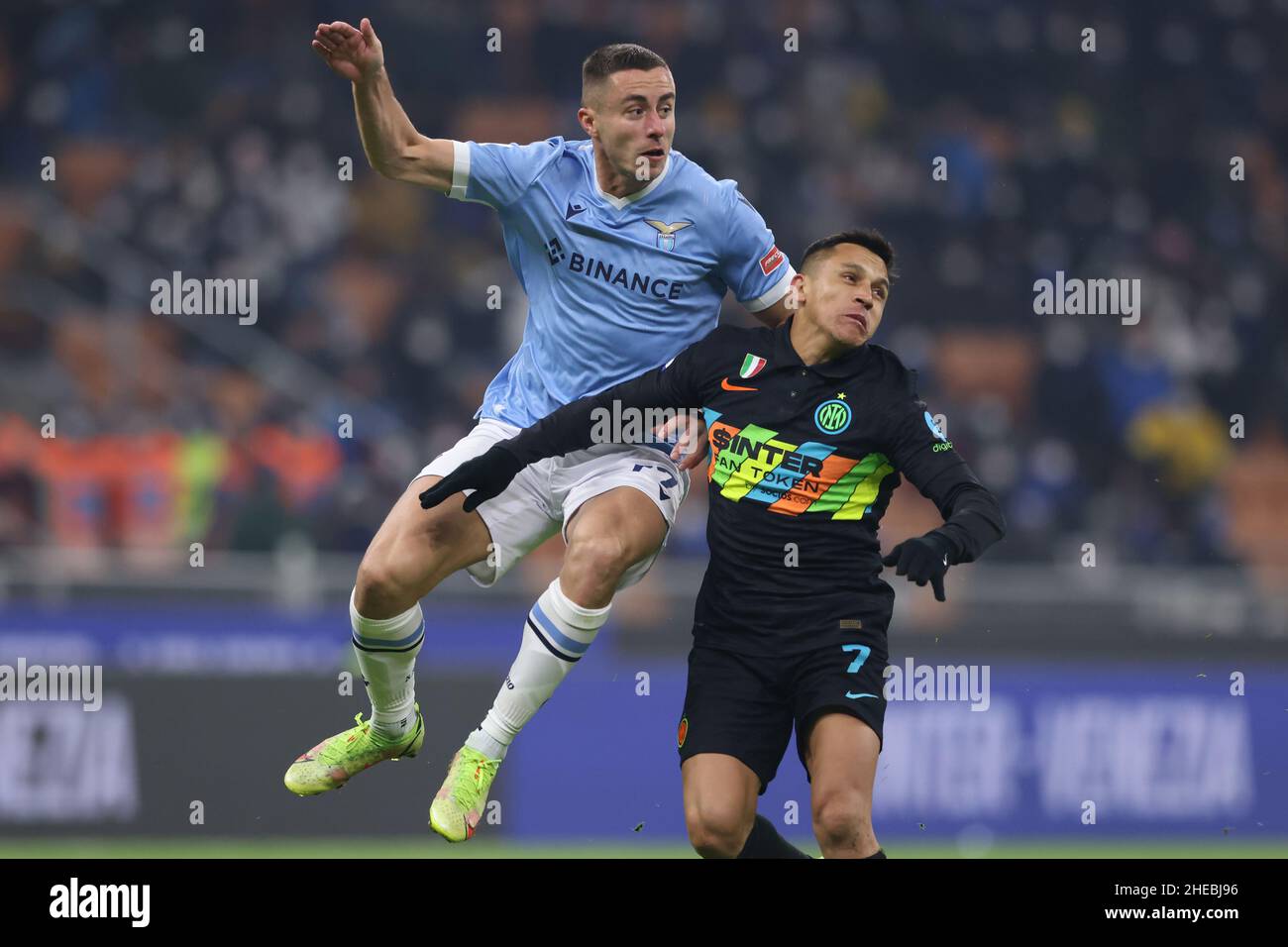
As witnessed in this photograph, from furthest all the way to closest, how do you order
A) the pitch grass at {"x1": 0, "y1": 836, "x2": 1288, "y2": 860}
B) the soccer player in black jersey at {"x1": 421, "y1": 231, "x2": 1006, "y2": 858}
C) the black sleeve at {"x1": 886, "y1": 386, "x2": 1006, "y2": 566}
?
the pitch grass at {"x1": 0, "y1": 836, "x2": 1288, "y2": 860}
the soccer player in black jersey at {"x1": 421, "y1": 231, "x2": 1006, "y2": 858}
the black sleeve at {"x1": 886, "y1": 386, "x2": 1006, "y2": 566}

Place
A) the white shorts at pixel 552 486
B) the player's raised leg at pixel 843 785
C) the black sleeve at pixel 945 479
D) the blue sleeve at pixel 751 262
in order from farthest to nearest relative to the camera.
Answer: the blue sleeve at pixel 751 262
the white shorts at pixel 552 486
the player's raised leg at pixel 843 785
the black sleeve at pixel 945 479

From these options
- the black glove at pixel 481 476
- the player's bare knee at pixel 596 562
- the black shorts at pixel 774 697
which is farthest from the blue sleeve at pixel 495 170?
the black shorts at pixel 774 697

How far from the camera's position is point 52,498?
491 inches

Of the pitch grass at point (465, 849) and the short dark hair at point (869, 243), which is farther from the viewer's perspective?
the pitch grass at point (465, 849)

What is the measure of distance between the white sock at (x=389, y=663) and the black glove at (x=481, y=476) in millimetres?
487

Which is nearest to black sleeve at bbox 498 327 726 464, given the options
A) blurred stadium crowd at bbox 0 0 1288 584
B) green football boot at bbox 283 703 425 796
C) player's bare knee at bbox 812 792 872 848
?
green football boot at bbox 283 703 425 796

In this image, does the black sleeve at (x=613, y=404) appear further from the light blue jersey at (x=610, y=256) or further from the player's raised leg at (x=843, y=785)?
the player's raised leg at (x=843, y=785)

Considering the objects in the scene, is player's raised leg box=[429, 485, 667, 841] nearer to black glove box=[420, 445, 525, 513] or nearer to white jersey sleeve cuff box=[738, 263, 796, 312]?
black glove box=[420, 445, 525, 513]

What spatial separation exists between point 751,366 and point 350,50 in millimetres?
1722

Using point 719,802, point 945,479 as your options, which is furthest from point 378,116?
point 719,802

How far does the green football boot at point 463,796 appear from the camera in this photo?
6.10 m

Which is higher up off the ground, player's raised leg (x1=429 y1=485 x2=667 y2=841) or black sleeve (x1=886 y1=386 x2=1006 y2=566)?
black sleeve (x1=886 y1=386 x2=1006 y2=566)

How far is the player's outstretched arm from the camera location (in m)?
6.16
